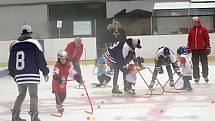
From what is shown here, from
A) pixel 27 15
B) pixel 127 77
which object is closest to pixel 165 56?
pixel 127 77

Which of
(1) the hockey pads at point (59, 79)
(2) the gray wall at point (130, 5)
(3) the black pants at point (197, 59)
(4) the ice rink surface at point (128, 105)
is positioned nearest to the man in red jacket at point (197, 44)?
(3) the black pants at point (197, 59)

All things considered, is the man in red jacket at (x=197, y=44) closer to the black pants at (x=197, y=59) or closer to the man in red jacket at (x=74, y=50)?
the black pants at (x=197, y=59)

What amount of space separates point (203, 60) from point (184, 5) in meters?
11.0

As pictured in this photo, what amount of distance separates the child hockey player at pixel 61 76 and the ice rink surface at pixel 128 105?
0.26 metres

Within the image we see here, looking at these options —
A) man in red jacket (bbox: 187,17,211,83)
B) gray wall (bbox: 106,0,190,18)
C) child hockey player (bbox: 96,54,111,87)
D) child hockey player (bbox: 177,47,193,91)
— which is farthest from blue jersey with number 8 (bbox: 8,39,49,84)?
gray wall (bbox: 106,0,190,18)

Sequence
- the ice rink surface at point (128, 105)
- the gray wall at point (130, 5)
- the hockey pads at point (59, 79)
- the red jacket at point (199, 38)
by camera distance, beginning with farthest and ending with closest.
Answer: the gray wall at point (130, 5) → the red jacket at point (199, 38) → the hockey pads at point (59, 79) → the ice rink surface at point (128, 105)

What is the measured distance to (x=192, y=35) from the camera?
10.5 m

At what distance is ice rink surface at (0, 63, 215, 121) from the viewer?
661cm

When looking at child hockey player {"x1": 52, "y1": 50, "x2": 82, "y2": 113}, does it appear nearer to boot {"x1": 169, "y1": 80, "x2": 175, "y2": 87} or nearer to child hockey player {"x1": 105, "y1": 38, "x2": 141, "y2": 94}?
child hockey player {"x1": 105, "y1": 38, "x2": 141, "y2": 94}

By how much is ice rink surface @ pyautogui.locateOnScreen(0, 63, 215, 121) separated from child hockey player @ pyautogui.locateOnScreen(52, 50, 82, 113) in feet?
0.84

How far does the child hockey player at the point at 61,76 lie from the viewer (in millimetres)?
6941

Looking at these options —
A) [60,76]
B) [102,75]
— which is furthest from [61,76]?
[102,75]

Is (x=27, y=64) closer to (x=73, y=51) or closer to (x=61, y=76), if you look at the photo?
(x=61, y=76)

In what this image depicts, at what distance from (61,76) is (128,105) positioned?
1265 millimetres
